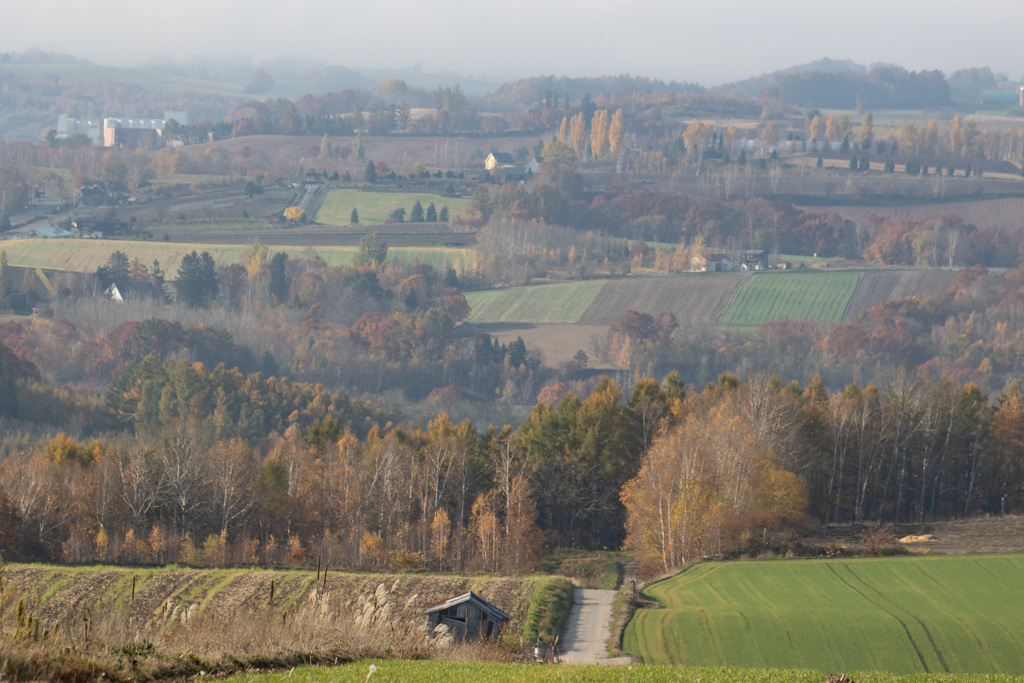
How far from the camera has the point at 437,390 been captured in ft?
392

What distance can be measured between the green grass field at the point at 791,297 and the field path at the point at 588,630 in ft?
343

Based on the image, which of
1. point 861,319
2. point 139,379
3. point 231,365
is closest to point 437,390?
point 231,365

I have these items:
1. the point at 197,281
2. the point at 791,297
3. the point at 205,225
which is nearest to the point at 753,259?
the point at 791,297

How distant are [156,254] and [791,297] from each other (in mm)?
89419

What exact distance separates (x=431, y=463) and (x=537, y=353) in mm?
71054

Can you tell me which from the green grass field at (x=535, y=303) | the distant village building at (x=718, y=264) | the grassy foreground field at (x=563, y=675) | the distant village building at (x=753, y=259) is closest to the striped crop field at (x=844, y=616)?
the grassy foreground field at (x=563, y=675)

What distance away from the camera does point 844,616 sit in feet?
116

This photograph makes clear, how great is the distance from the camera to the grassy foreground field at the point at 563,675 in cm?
1698

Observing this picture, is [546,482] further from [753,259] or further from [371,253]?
[753,259]

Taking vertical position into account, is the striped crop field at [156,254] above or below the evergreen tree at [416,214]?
below

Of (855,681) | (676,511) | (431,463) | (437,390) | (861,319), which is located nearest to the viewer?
(855,681)

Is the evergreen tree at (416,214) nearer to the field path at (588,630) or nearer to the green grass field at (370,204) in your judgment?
the green grass field at (370,204)

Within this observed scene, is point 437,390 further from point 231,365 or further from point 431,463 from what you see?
point 431,463

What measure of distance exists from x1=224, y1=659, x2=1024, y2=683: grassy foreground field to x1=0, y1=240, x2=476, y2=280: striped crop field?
447ft
